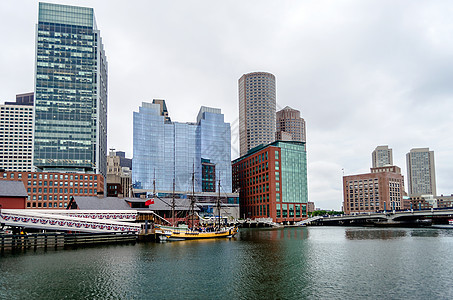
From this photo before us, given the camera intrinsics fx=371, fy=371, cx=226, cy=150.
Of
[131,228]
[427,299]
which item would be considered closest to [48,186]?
[131,228]

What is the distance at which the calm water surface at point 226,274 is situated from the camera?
146 ft

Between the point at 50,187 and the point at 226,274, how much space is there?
159528 millimetres

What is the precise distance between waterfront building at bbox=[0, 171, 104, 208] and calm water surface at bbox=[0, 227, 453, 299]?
119 meters

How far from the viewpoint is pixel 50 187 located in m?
188

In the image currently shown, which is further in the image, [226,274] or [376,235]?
[376,235]

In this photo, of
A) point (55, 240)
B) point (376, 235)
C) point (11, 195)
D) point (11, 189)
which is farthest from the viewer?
point (376, 235)

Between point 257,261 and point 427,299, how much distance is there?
31.5m

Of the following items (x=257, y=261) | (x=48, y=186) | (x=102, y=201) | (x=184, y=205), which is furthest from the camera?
(x=48, y=186)

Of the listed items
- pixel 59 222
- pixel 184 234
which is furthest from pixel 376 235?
pixel 59 222

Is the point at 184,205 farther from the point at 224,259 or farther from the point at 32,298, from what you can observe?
the point at 32,298

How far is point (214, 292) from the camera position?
1790 inches

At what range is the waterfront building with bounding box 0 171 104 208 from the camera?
183 meters

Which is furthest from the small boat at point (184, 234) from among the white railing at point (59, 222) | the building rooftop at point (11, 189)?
the building rooftop at point (11, 189)

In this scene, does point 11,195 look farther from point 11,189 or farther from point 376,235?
point 376,235
